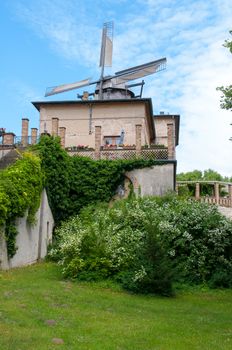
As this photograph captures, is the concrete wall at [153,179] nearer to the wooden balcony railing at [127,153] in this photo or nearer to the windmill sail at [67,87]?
the wooden balcony railing at [127,153]

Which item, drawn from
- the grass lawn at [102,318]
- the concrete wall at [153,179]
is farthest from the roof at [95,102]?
the grass lawn at [102,318]

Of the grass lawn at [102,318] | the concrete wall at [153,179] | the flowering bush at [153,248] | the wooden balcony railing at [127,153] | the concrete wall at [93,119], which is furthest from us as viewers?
the concrete wall at [93,119]

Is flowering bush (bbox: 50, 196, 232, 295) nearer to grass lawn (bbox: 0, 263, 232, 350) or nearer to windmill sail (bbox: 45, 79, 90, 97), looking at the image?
grass lawn (bbox: 0, 263, 232, 350)

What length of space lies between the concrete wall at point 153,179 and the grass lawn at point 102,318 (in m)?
13.0

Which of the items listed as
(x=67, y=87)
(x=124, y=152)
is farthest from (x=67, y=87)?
(x=124, y=152)

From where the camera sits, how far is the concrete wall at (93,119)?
37000mm

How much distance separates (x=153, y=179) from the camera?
104ft

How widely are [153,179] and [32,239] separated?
33.8 ft

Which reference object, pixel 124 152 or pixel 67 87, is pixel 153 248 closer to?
pixel 124 152

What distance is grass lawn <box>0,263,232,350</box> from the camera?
1022 centimetres

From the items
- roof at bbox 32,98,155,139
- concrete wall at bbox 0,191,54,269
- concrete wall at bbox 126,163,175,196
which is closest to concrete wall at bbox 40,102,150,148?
roof at bbox 32,98,155,139

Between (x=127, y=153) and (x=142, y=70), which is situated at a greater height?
(x=142, y=70)

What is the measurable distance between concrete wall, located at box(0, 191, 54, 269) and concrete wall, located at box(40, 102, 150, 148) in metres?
11.1

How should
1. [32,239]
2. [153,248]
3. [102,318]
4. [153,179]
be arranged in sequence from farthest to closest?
[153,179] → [32,239] → [153,248] → [102,318]
